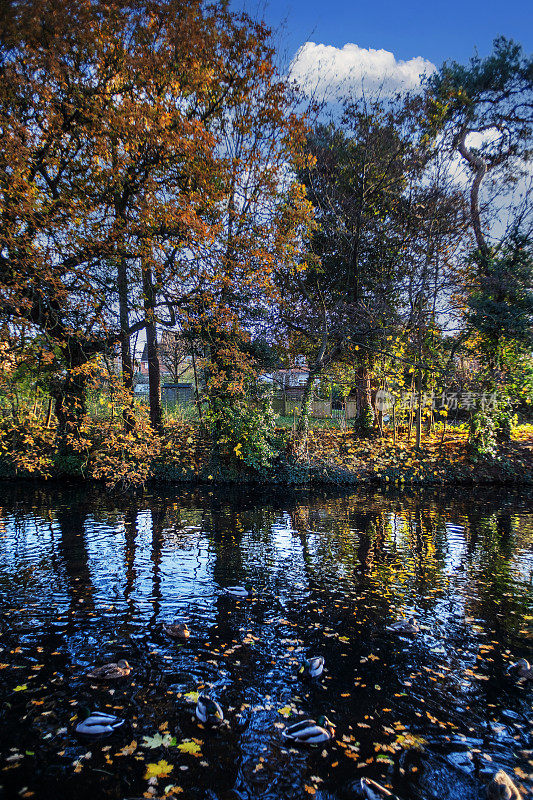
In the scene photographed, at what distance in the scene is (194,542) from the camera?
8.45 meters

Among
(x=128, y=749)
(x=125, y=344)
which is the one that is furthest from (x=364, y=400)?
(x=128, y=749)

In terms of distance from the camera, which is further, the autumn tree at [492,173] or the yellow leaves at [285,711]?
the autumn tree at [492,173]

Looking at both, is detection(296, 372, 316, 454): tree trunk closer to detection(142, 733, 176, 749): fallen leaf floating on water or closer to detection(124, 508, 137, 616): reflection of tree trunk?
detection(124, 508, 137, 616): reflection of tree trunk

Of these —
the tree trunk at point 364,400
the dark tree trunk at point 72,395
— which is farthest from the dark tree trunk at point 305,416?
the dark tree trunk at point 72,395

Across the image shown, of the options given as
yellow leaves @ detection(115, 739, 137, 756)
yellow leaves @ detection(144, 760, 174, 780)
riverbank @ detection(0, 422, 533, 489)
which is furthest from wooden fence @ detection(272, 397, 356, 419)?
yellow leaves @ detection(144, 760, 174, 780)

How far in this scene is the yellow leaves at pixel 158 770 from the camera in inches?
114

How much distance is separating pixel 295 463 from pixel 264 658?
10338 millimetres

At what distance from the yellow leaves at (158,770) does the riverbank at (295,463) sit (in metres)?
10.8

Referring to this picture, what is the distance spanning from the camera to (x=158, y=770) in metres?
2.94

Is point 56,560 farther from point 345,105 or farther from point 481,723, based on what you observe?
point 345,105

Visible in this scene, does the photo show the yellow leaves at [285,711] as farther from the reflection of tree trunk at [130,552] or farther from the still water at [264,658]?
the reflection of tree trunk at [130,552]

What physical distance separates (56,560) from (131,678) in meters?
3.86

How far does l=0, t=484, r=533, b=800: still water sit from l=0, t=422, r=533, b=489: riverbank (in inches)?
203

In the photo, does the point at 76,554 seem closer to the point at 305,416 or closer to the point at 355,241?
the point at 305,416
